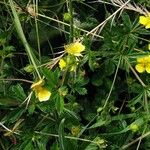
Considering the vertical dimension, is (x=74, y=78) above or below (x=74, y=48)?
below

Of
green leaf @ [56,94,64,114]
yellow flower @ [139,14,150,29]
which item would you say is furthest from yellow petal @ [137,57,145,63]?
green leaf @ [56,94,64,114]

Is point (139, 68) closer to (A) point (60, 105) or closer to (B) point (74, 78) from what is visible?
(B) point (74, 78)

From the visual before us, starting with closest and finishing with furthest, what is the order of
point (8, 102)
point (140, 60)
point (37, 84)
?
point (37, 84)
point (8, 102)
point (140, 60)

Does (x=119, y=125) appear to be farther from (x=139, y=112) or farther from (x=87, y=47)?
(x=87, y=47)

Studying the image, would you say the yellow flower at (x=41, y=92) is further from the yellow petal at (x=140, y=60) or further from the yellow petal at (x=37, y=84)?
the yellow petal at (x=140, y=60)

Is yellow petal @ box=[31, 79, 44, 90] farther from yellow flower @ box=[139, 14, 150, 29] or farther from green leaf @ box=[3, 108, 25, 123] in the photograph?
yellow flower @ box=[139, 14, 150, 29]

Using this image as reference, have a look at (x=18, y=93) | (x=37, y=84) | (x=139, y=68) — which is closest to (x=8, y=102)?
(x=18, y=93)

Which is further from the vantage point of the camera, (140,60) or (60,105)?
(140,60)

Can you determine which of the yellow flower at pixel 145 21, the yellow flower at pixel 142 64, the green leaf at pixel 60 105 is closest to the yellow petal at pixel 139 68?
the yellow flower at pixel 142 64
